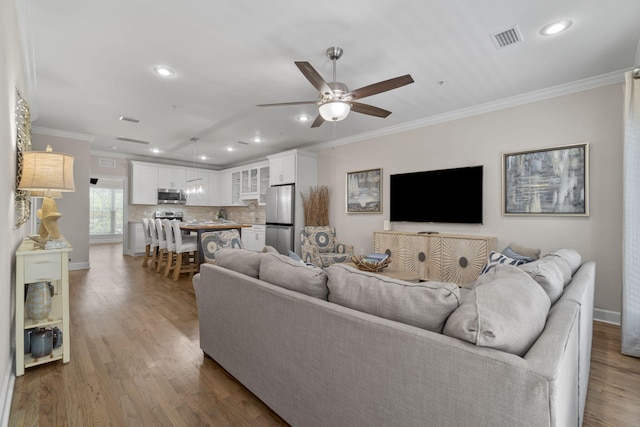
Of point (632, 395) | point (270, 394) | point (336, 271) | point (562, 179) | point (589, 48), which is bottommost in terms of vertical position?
point (632, 395)

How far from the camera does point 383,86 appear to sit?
249cm

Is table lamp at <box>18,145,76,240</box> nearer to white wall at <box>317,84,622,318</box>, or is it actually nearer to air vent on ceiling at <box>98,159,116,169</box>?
white wall at <box>317,84,622,318</box>

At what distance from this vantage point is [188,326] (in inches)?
116

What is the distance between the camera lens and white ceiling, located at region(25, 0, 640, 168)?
220 cm

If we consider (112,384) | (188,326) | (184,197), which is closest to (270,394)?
(112,384)

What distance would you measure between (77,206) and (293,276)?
608 centimetres

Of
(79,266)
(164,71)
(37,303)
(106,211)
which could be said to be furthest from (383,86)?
(106,211)

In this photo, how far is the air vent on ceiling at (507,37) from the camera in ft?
7.94

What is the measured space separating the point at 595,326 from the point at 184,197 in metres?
8.59

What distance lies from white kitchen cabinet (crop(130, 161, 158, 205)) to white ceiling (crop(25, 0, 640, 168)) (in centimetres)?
307

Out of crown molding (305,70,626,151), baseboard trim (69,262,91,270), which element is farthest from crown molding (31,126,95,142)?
crown molding (305,70,626,151)

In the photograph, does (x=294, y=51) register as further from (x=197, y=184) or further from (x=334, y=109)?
A: (x=197, y=184)

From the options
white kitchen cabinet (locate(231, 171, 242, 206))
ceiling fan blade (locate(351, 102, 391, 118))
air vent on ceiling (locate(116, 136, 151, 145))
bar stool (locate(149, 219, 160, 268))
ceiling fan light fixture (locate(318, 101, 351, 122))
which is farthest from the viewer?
white kitchen cabinet (locate(231, 171, 242, 206))

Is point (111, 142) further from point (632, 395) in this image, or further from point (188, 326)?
point (632, 395)
